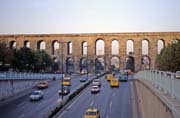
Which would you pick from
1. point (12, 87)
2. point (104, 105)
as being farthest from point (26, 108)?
point (12, 87)

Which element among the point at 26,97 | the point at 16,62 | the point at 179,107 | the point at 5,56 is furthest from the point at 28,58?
the point at 179,107

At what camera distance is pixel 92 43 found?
12525 centimetres

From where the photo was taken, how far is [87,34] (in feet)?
413

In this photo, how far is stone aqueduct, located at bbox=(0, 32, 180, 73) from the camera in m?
122

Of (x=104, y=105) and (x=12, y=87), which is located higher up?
(x=12, y=87)

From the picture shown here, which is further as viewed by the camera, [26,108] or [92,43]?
[92,43]

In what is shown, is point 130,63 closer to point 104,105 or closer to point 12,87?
point 12,87

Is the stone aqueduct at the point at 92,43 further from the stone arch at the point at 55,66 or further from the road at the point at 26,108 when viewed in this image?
the road at the point at 26,108

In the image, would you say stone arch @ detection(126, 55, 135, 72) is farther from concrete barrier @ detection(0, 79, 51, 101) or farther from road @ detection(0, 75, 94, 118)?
road @ detection(0, 75, 94, 118)

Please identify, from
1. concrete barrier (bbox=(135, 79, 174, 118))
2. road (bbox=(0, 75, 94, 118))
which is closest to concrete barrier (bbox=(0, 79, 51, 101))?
road (bbox=(0, 75, 94, 118))

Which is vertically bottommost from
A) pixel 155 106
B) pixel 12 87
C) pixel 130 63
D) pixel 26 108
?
pixel 26 108

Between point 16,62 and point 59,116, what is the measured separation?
4541 centimetres

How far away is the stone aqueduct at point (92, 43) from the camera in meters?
122

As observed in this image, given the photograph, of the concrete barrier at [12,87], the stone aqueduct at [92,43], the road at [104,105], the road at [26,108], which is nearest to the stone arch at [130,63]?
the stone aqueduct at [92,43]
